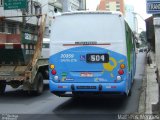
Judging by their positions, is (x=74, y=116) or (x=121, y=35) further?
(x=121, y=35)

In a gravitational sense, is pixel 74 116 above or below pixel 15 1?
below

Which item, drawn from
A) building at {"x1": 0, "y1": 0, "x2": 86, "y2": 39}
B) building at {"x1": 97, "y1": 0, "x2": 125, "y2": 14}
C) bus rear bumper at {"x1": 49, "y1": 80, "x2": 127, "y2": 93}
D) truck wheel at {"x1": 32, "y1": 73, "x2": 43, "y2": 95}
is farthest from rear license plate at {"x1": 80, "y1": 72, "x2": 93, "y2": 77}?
building at {"x1": 97, "y1": 0, "x2": 125, "y2": 14}

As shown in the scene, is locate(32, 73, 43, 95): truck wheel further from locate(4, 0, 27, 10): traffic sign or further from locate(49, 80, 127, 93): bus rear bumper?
locate(4, 0, 27, 10): traffic sign

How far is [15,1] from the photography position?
3259 cm

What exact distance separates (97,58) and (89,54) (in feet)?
0.89

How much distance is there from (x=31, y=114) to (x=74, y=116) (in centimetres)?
135

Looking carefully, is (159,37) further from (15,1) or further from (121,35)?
(15,1)

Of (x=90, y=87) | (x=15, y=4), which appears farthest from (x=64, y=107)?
(x=15, y=4)

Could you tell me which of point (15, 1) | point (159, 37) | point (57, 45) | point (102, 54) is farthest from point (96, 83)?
point (15, 1)

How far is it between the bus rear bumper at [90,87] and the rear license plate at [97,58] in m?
0.69

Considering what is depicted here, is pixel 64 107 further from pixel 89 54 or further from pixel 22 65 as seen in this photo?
pixel 22 65

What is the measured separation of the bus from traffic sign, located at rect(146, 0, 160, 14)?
86.2 inches

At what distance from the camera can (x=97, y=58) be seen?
1245cm

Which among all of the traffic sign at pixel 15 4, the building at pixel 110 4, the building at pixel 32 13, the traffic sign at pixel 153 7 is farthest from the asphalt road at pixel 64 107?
the building at pixel 110 4
